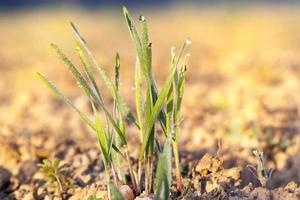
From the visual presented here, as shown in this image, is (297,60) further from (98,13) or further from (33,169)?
(98,13)

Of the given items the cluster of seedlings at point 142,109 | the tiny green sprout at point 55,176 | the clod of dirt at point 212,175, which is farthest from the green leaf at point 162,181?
the tiny green sprout at point 55,176

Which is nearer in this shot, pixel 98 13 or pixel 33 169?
pixel 33 169

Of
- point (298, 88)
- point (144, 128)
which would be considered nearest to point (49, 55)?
point (298, 88)

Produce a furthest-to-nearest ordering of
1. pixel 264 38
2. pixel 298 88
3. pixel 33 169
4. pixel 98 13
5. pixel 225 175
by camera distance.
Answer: pixel 98 13
pixel 264 38
pixel 298 88
pixel 33 169
pixel 225 175

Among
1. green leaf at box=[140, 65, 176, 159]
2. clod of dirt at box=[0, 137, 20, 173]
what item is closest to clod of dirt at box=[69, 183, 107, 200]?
green leaf at box=[140, 65, 176, 159]

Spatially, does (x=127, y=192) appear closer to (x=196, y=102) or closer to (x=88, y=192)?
(x=88, y=192)

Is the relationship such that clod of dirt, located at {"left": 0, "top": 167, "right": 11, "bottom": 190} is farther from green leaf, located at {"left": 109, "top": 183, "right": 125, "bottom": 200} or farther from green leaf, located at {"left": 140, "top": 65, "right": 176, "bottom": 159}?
green leaf, located at {"left": 109, "top": 183, "right": 125, "bottom": 200}

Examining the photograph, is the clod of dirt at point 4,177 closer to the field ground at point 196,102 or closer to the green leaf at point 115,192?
the field ground at point 196,102
